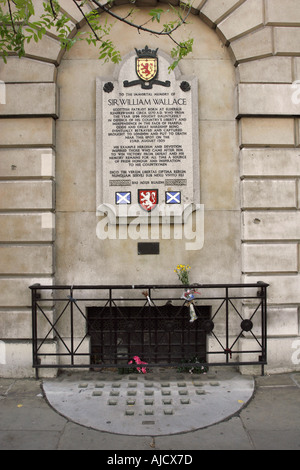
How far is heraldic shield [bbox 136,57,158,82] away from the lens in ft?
19.5

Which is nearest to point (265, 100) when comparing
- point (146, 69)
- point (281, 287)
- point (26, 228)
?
point (146, 69)

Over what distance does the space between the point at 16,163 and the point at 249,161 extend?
3.54 metres

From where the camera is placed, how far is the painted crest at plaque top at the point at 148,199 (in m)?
5.89

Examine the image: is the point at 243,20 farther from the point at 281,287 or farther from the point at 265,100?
the point at 281,287

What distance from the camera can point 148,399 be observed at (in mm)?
4848

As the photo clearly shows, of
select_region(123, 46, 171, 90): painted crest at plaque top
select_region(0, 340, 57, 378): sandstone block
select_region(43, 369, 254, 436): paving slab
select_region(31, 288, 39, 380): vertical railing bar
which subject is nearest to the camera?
select_region(43, 369, 254, 436): paving slab

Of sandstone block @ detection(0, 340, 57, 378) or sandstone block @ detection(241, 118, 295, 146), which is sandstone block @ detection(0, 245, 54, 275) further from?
sandstone block @ detection(241, 118, 295, 146)

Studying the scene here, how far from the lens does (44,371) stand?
5.67 m

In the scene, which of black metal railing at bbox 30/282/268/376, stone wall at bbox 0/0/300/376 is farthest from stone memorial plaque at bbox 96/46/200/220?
black metal railing at bbox 30/282/268/376

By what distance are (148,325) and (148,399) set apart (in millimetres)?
1282

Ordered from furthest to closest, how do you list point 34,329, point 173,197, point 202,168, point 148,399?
point 202,168, point 173,197, point 34,329, point 148,399
